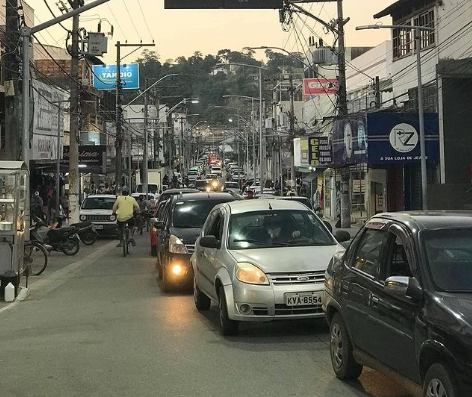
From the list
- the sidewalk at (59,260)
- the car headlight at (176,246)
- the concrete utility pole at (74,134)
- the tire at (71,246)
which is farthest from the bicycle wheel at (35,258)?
the concrete utility pole at (74,134)

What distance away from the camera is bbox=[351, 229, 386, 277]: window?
20.2ft

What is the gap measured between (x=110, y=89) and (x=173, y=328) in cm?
6472

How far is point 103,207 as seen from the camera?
29.0 metres

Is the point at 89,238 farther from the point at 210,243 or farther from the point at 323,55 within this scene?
the point at 210,243

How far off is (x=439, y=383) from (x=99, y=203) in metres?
25.4

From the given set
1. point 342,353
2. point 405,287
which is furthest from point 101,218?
point 405,287

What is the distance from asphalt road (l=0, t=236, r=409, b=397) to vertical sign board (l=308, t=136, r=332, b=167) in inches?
1088

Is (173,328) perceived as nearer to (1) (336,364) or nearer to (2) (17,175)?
(1) (336,364)

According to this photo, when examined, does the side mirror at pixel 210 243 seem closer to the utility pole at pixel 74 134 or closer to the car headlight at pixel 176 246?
the car headlight at pixel 176 246

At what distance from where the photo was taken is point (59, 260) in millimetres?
20234

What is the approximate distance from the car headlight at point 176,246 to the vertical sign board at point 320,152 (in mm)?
26769

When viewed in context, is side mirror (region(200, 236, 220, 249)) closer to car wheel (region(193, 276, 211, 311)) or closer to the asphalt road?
the asphalt road

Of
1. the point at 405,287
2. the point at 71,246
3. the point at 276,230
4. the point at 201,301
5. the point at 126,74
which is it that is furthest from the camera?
the point at 126,74

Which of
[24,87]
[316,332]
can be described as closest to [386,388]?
[316,332]
